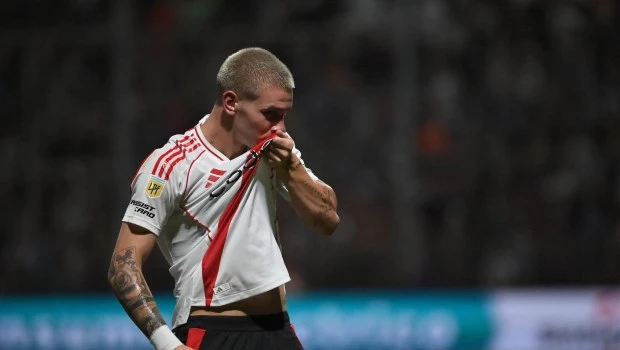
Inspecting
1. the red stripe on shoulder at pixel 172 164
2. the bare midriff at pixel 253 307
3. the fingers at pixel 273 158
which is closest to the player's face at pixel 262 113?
the fingers at pixel 273 158

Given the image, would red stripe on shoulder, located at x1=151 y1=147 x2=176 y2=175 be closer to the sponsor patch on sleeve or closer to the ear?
the sponsor patch on sleeve

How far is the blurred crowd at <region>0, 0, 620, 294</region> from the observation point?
11.0 metres

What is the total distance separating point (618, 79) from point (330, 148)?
2.91 m

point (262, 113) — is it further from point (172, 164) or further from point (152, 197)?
point (152, 197)

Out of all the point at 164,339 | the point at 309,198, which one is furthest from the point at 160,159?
the point at 164,339

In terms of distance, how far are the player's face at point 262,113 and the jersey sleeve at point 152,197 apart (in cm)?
29

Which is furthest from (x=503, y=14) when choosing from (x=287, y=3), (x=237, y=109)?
(x=237, y=109)

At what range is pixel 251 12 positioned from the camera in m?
11.8

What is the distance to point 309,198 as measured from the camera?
4000 mm

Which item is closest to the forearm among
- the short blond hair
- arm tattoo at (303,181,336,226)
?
arm tattoo at (303,181,336,226)

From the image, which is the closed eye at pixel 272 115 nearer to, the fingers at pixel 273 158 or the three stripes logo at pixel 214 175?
the fingers at pixel 273 158

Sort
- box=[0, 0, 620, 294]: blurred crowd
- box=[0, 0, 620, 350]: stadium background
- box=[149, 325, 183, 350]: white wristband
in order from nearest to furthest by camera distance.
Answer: box=[149, 325, 183, 350]: white wristband → box=[0, 0, 620, 350]: stadium background → box=[0, 0, 620, 294]: blurred crowd

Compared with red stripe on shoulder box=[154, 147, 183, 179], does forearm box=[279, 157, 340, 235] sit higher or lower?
lower

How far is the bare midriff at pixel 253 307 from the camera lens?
13.3ft
